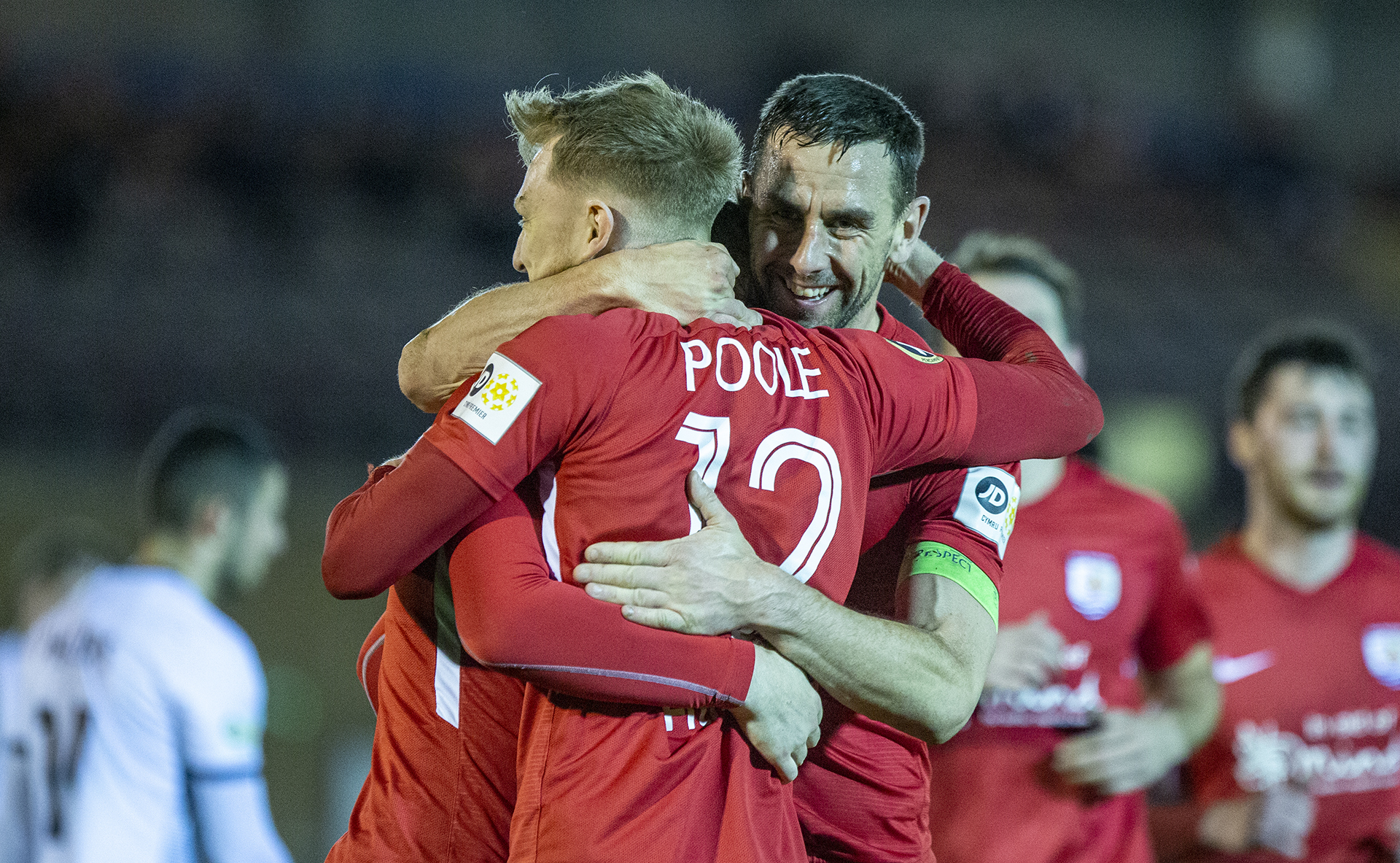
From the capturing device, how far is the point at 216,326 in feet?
29.3

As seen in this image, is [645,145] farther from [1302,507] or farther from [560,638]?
[1302,507]

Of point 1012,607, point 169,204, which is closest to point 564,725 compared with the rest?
point 1012,607

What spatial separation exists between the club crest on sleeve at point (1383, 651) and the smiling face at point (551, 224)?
3.37 metres

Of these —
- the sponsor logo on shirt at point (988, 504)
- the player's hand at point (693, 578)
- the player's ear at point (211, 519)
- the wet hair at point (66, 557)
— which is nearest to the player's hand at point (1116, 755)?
the sponsor logo on shirt at point (988, 504)

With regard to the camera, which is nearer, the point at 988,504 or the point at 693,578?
the point at 693,578

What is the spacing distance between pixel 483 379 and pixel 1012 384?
34.4 inches

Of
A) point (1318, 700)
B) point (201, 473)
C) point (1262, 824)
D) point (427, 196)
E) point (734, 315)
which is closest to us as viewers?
point (734, 315)

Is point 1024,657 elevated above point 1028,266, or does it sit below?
below

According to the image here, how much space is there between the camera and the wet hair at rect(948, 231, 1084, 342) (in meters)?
3.57

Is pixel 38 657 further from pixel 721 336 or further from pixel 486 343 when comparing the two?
pixel 721 336

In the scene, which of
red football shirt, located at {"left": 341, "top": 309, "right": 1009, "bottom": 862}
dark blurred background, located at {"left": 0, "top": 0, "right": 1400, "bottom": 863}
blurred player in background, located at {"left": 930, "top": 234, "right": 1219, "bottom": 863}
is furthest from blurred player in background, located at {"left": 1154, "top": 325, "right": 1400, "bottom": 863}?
red football shirt, located at {"left": 341, "top": 309, "right": 1009, "bottom": 862}

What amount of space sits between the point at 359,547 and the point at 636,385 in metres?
0.43

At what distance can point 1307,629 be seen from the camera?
4344 millimetres

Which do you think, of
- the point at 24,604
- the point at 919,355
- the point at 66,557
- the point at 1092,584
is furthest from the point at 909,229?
the point at 24,604
